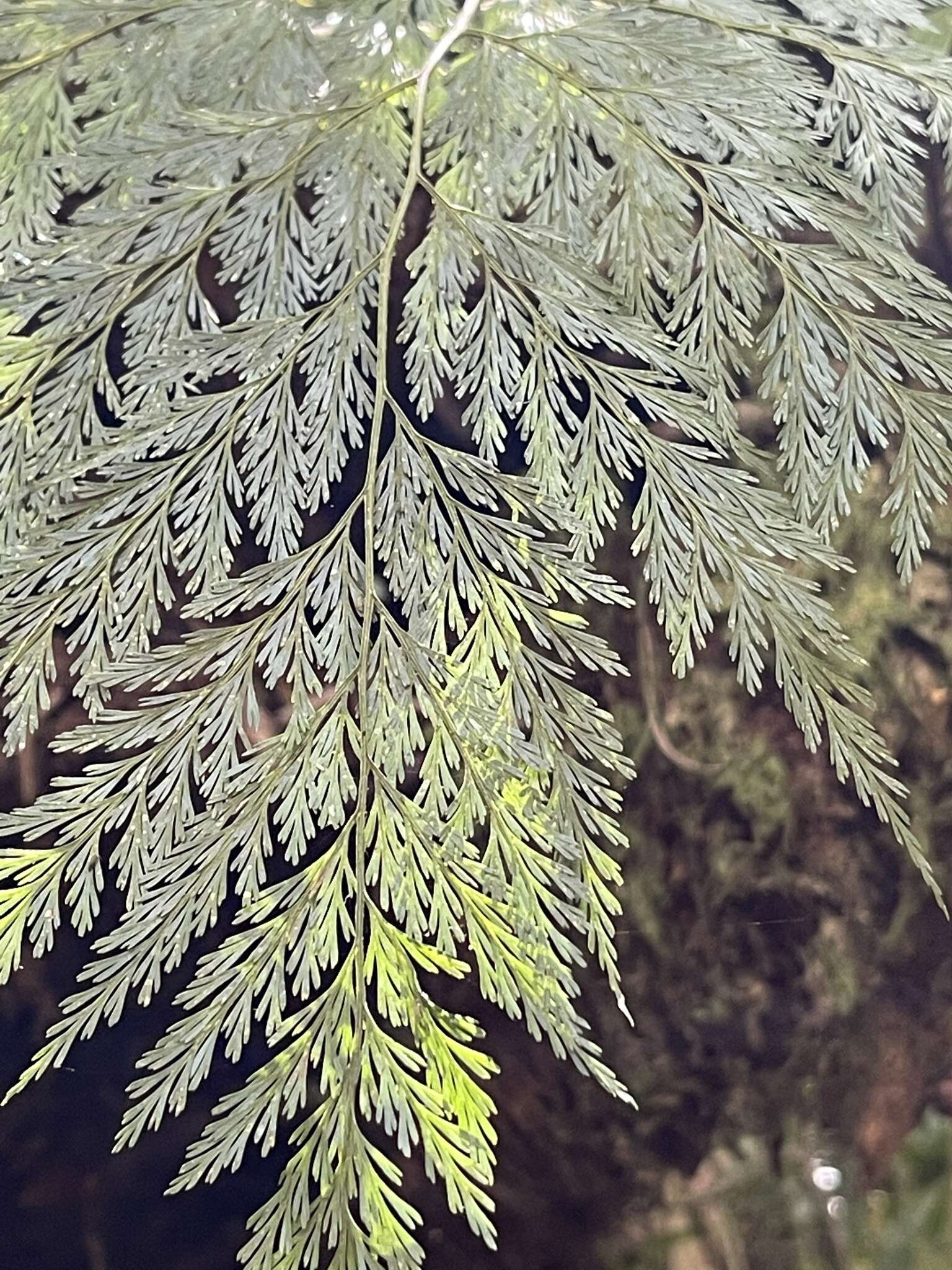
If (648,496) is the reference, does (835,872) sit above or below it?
below

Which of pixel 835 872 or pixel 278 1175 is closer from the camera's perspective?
pixel 278 1175

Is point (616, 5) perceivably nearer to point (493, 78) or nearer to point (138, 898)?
point (493, 78)

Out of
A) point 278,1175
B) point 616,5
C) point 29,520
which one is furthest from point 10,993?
point 616,5

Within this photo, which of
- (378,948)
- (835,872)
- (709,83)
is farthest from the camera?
(709,83)

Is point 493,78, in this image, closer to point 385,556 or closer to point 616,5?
point 616,5

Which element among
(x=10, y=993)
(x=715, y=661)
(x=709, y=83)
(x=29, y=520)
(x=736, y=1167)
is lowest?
(x=736, y=1167)

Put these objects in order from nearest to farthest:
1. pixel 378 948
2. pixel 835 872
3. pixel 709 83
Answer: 1. pixel 378 948
2. pixel 835 872
3. pixel 709 83
